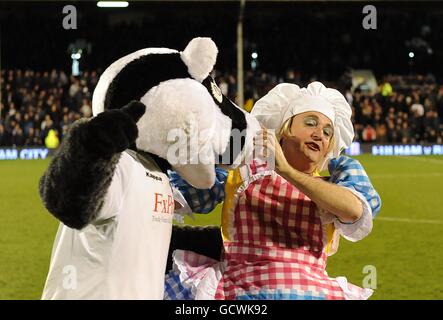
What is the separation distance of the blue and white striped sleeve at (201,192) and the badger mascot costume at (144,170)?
338mm

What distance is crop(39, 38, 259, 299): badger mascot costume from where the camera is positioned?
81.1 inches

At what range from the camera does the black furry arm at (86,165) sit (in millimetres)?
1831

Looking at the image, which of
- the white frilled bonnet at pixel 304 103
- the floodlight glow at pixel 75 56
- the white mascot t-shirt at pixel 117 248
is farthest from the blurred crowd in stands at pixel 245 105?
the white mascot t-shirt at pixel 117 248

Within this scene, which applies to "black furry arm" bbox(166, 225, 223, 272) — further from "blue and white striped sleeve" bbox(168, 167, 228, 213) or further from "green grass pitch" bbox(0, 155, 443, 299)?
"green grass pitch" bbox(0, 155, 443, 299)

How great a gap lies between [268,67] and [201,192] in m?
23.2

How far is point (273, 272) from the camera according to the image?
8.23ft

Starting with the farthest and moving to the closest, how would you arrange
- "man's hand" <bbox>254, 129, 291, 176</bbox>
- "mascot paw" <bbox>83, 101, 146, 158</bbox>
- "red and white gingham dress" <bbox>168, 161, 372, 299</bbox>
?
"red and white gingham dress" <bbox>168, 161, 372, 299</bbox>
"man's hand" <bbox>254, 129, 291, 176</bbox>
"mascot paw" <bbox>83, 101, 146, 158</bbox>

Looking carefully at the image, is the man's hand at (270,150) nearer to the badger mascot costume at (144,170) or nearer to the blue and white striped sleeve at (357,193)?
the badger mascot costume at (144,170)

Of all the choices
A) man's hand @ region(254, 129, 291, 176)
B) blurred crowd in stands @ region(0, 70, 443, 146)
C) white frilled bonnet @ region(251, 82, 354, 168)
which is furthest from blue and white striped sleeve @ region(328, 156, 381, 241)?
blurred crowd in stands @ region(0, 70, 443, 146)

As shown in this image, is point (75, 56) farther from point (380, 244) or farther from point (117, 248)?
point (117, 248)

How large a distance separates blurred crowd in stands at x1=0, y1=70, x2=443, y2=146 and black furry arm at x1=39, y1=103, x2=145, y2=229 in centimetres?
1742

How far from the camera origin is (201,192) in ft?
8.90
